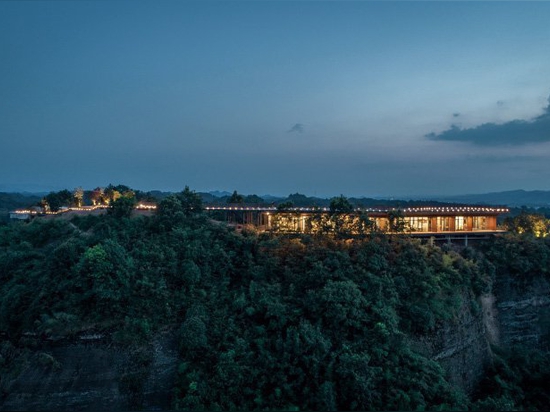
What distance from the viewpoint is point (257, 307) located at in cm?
1625

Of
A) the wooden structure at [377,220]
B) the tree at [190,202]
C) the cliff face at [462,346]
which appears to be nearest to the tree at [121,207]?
the tree at [190,202]

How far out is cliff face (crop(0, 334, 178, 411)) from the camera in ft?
44.4

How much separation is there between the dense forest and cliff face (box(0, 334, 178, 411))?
0.24 meters

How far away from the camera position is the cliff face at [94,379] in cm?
1352

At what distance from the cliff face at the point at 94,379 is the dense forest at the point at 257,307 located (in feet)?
0.79

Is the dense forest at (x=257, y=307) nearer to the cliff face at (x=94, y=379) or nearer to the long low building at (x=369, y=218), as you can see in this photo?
the cliff face at (x=94, y=379)

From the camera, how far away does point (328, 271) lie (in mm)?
17984

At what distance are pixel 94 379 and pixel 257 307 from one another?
6.64 meters

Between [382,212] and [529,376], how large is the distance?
11750 mm

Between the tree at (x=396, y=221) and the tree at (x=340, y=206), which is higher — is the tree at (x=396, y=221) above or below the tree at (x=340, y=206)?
below

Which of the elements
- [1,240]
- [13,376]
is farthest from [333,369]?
[1,240]

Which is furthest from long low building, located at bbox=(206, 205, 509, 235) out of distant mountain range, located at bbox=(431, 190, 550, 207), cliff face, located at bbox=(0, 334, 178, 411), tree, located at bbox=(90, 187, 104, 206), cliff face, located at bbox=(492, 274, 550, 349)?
distant mountain range, located at bbox=(431, 190, 550, 207)

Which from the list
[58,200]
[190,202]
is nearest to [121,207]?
[190,202]

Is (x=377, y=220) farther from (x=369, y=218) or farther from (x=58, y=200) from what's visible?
(x=58, y=200)
